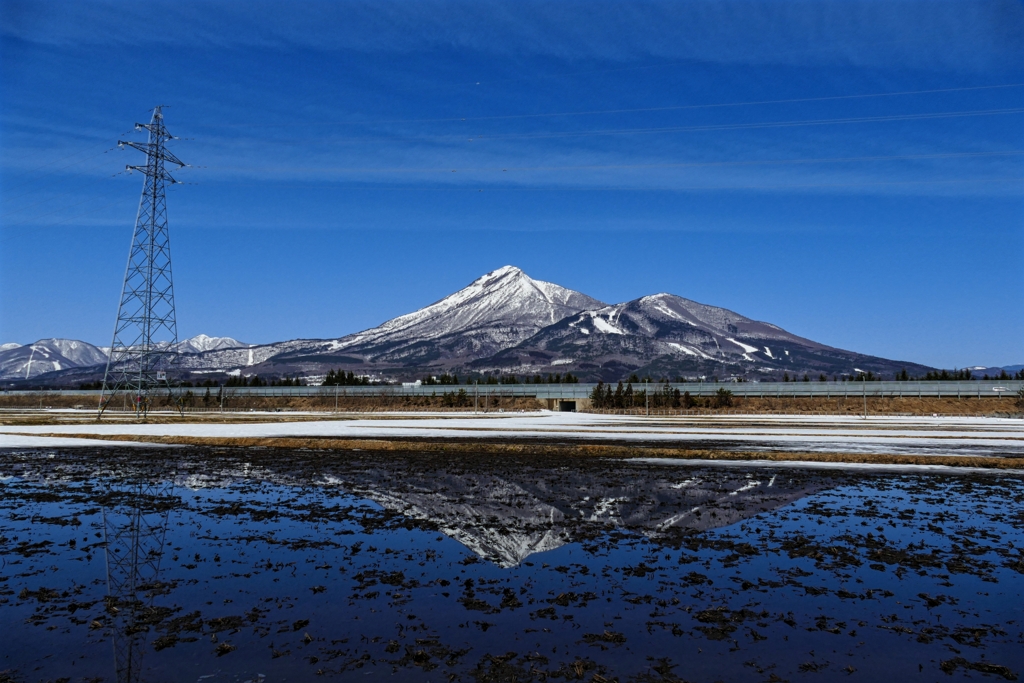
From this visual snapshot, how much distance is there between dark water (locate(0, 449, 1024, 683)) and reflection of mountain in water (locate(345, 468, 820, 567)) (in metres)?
0.15

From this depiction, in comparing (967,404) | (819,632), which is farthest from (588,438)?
(967,404)

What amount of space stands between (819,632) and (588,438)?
4233 centimetres

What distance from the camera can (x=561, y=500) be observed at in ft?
78.4

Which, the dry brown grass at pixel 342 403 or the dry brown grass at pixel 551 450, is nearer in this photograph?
the dry brown grass at pixel 551 450

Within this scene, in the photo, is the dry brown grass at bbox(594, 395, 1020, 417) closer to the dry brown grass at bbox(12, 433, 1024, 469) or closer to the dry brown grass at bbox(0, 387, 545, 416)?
the dry brown grass at bbox(0, 387, 545, 416)

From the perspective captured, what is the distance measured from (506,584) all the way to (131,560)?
26.1 ft

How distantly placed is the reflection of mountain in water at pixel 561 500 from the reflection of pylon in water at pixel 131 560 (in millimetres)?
6519

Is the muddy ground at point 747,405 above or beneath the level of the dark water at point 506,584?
above

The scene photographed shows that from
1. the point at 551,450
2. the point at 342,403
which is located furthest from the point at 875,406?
the point at 342,403

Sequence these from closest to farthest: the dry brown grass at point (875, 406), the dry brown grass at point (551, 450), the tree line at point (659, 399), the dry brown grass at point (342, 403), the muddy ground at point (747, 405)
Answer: the dry brown grass at point (551, 450), the dry brown grass at point (875, 406), the muddy ground at point (747, 405), the tree line at point (659, 399), the dry brown grass at point (342, 403)

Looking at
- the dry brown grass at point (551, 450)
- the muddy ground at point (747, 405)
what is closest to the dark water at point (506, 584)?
the dry brown grass at point (551, 450)

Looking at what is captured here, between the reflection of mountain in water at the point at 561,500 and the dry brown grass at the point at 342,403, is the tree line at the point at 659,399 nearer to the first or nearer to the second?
the dry brown grass at the point at 342,403

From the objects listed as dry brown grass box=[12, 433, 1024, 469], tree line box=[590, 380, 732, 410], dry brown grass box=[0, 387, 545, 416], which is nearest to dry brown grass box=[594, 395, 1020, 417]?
tree line box=[590, 380, 732, 410]

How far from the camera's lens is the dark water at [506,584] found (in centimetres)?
1027
